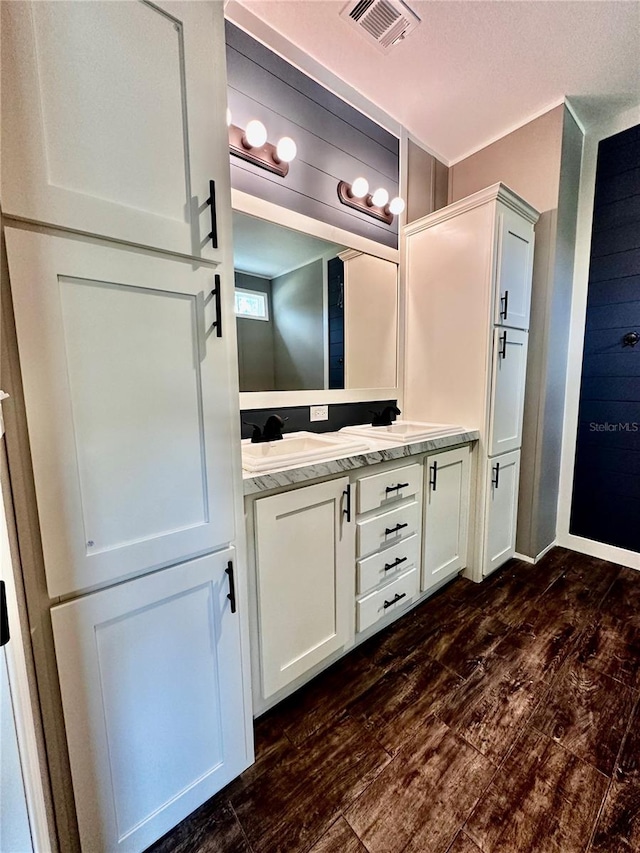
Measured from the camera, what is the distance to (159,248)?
0.80m

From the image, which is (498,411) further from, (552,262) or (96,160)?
(96,160)

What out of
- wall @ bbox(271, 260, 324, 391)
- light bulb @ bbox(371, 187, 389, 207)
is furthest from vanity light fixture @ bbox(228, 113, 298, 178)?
light bulb @ bbox(371, 187, 389, 207)

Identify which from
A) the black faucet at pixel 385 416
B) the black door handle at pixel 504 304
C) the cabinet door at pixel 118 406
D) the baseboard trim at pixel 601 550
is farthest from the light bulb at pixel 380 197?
the baseboard trim at pixel 601 550

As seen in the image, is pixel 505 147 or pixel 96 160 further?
pixel 505 147

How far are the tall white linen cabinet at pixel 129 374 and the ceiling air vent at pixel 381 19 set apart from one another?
1.09 metres

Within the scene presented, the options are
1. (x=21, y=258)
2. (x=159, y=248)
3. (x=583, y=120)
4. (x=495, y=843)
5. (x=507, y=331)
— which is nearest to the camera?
(x=21, y=258)

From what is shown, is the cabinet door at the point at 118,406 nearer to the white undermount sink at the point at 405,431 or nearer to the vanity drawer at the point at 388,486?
the vanity drawer at the point at 388,486

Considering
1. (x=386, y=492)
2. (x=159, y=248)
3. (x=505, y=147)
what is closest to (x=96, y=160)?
(x=159, y=248)

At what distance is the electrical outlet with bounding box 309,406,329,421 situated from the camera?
1967mm

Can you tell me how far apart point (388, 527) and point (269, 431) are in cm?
71

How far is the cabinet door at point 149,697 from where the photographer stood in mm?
780

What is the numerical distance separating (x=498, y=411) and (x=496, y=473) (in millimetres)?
373

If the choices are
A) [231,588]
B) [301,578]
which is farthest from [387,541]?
[231,588]

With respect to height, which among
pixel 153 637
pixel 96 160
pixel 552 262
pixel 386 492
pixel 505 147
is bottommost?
pixel 153 637
